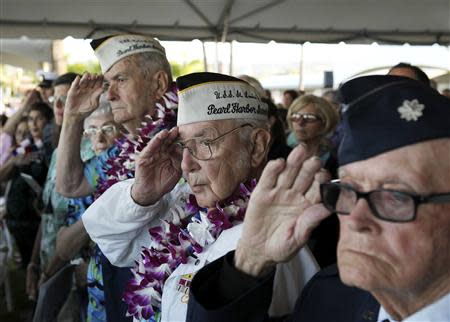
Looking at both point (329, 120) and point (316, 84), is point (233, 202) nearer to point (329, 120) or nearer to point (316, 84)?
point (329, 120)

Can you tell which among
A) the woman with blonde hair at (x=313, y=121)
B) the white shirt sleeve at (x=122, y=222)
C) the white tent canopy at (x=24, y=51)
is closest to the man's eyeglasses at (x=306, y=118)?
the woman with blonde hair at (x=313, y=121)

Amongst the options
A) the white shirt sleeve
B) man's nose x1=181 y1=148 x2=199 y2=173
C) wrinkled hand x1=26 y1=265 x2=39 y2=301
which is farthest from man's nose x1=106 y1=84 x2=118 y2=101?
wrinkled hand x1=26 y1=265 x2=39 y2=301

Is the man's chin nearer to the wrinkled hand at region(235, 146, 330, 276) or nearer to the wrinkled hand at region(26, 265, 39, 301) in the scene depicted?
the wrinkled hand at region(235, 146, 330, 276)

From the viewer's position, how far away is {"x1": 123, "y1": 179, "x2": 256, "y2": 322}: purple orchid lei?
190 cm

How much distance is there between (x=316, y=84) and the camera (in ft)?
59.2

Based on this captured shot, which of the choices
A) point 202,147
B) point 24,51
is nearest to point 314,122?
point 202,147

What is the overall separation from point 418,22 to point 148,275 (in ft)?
20.8

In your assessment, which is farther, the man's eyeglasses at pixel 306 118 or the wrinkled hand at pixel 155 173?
the man's eyeglasses at pixel 306 118

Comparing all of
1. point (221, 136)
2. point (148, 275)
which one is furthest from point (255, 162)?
point (148, 275)

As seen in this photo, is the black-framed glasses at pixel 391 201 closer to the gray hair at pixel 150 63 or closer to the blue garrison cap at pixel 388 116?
the blue garrison cap at pixel 388 116

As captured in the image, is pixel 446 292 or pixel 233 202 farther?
pixel 233 202

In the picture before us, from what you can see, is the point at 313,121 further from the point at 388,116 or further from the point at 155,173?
the point at 388,116

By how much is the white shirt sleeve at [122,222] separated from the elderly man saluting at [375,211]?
0.88m

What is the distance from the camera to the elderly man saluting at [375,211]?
44.7 inches
